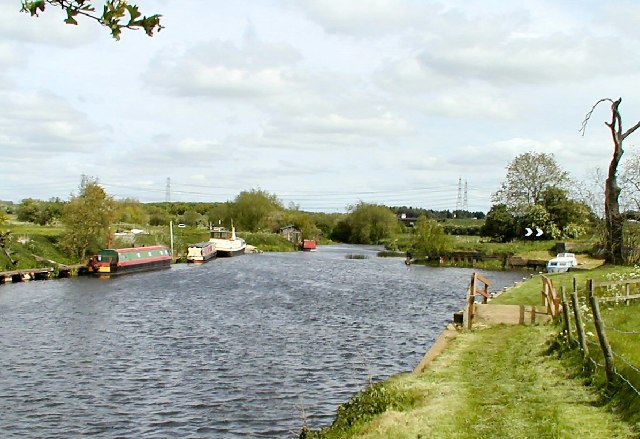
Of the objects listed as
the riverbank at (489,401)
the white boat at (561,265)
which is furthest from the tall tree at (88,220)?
the riverbank at (489,401)

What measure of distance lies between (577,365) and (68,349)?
21039mm

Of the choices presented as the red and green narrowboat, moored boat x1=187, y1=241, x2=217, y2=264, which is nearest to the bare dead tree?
the red and green narrowboat

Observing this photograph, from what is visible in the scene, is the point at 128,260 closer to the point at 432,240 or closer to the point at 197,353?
the point at 197,353

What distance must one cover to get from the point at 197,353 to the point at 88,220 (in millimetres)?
46102

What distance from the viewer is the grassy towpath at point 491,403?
11367 millimetres

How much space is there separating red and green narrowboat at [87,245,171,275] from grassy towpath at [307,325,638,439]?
4985cm

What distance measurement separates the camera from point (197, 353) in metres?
27.2

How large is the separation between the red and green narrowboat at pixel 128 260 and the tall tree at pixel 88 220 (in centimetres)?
313

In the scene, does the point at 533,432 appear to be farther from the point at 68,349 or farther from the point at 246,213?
the point at 246,213

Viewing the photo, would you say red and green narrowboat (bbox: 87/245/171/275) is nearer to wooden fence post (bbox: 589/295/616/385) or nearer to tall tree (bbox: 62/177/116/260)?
tall tree (bbox: 62/177/116/260)

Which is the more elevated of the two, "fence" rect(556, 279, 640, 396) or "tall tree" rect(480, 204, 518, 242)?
"tall tree" rect(480, 204, 518, 242)

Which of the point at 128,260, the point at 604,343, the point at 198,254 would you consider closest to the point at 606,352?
the point at 604,343

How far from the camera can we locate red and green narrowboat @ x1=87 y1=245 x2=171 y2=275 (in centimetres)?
6309

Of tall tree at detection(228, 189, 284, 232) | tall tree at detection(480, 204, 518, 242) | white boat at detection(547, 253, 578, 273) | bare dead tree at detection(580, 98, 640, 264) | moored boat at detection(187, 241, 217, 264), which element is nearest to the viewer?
bare dead tree at detection(580, 98, 640, 264)
